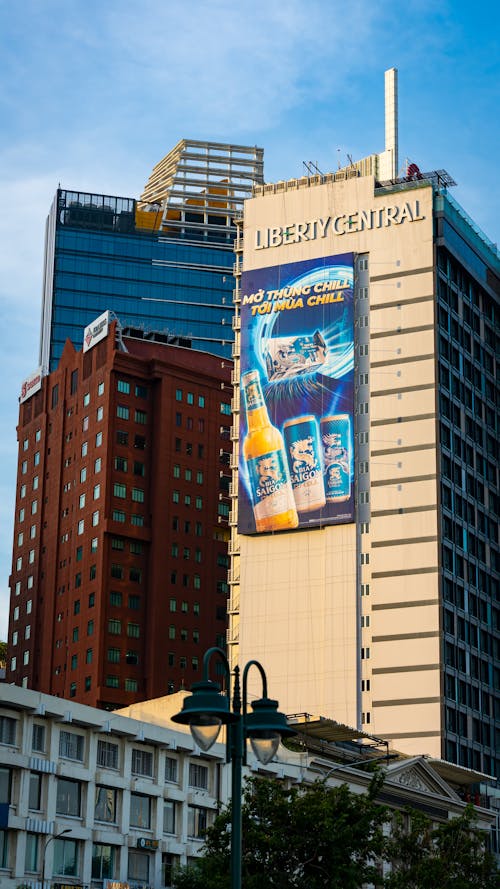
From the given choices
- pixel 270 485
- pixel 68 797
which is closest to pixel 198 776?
pixel 68 797

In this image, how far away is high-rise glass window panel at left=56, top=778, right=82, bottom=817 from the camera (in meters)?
84.2

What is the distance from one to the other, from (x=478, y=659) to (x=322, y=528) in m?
21.7

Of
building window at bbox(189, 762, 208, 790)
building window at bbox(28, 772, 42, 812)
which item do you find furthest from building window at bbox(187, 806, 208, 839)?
building window at bbox(28, 772, 42, 812)

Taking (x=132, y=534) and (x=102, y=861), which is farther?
(x=132, y=534)

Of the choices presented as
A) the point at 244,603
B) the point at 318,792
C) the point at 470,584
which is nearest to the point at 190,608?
the point at 244,603

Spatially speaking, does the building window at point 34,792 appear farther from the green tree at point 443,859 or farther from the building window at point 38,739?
the green tree at point 443,859

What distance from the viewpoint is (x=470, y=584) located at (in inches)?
6206

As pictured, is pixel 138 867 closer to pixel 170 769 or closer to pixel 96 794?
pixel 96 794

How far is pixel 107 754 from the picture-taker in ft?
290

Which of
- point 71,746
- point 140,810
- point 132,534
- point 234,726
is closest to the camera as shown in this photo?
point 234,726

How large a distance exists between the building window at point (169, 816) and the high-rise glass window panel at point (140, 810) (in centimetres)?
137

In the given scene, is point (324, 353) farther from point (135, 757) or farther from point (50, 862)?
point (50, 862)

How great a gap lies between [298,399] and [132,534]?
122ft

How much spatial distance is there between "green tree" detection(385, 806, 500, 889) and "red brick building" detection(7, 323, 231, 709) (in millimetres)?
98599
